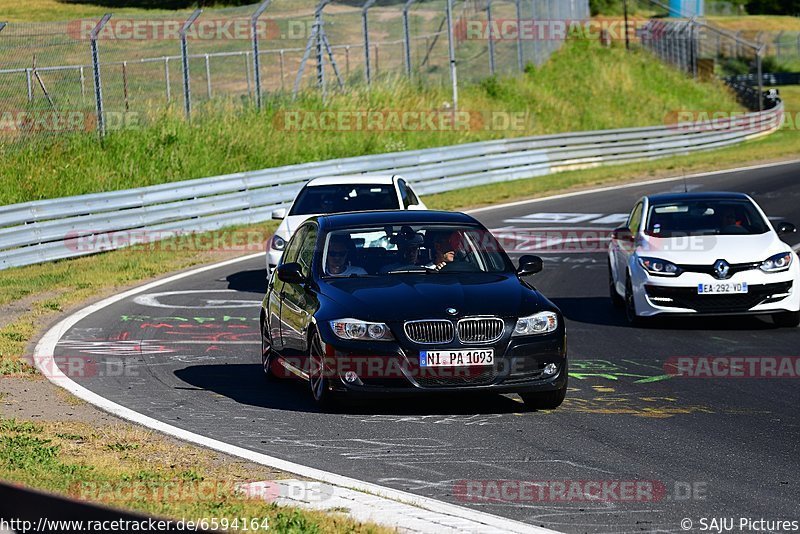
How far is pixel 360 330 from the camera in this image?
9.42 m

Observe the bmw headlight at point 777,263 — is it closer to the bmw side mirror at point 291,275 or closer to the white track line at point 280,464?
the bmw side mirror at point 291,275

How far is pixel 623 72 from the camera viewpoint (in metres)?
56.4

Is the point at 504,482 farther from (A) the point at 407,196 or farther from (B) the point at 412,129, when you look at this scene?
(B) the point at 412,129

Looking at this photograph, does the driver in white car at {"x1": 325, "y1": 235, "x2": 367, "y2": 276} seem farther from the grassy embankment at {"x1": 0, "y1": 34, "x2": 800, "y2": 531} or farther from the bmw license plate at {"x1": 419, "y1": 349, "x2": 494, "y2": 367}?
the grassy embankment at {"x1": 0, "y1": 34, "x2": 800, "y2": 531}

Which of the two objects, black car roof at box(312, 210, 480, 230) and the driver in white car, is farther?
black car roof at box(312, 210, 480, 230)

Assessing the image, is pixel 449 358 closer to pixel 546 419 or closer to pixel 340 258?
pixel 546 419

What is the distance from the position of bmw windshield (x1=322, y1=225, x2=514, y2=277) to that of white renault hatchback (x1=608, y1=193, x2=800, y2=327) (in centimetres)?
389

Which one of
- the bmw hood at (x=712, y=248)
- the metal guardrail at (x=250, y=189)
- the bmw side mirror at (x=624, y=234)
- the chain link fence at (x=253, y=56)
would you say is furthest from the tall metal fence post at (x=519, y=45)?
the bmw hood at (x=712, y=248)

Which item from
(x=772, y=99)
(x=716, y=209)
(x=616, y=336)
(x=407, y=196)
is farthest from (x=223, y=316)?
(x=772, y=99)

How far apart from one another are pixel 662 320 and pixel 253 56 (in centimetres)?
2074

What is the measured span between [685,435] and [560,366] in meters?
1.20

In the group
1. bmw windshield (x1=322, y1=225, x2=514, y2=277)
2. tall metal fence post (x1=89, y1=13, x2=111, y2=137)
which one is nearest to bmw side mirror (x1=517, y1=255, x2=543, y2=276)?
bmw windshield (x1=322, y1=225, x2=514, y2=277)

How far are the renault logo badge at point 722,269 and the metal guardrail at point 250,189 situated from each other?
11.0 metres

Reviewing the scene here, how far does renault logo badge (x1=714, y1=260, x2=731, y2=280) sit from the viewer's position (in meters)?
14.0
